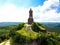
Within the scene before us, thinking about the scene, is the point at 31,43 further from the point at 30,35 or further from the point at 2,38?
the point at 2,38

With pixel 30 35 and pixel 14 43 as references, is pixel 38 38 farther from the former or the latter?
pixel 14 43

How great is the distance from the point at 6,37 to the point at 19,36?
1960 cm

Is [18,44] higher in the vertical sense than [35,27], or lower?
lower

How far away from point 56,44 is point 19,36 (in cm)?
1000

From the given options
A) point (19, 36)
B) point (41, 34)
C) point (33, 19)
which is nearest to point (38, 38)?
point (41, 34)

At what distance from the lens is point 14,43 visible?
49.5 metres

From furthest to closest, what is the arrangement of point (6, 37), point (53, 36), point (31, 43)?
point (6, 37) → point (53, 36) → point (31, 43)

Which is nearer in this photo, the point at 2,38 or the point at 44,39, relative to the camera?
the point at 44,39

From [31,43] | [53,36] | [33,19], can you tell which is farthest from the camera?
[33,19]

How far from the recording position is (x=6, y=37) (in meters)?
66.6

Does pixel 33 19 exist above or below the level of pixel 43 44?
above

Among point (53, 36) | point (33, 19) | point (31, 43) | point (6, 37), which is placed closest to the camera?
point (31, 43)

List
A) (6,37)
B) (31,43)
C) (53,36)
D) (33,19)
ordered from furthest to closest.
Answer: (6,37)
(33,19)
(53,36)
(31,43)

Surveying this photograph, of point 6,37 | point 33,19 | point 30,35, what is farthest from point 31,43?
point 6,37
